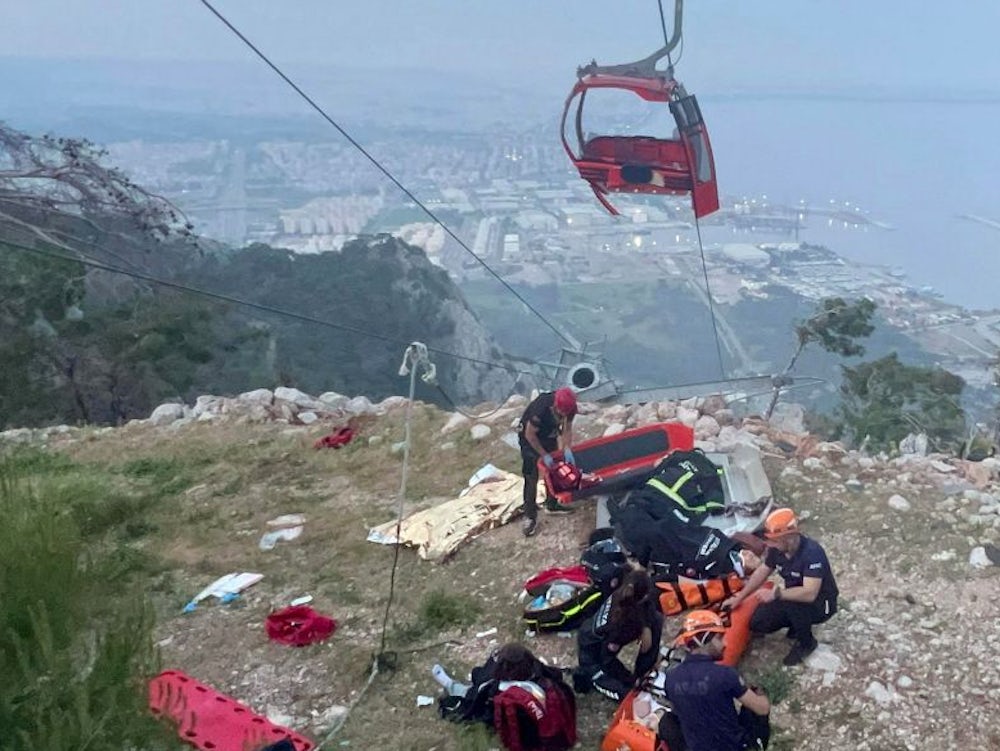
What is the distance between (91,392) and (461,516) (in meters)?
11.3

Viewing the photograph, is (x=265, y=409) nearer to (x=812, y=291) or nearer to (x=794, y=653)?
(x=794, y=653)

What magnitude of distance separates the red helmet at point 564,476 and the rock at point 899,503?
98.3 inches

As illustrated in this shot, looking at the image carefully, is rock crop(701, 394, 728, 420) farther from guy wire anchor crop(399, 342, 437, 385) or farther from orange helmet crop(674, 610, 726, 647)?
orange helmet crop(674, 610, 726, 647)

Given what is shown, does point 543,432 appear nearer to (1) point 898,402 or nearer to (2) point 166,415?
(2) point 166,415

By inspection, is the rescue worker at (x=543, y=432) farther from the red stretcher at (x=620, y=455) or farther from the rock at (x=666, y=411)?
the rock at (x=666, y=411)

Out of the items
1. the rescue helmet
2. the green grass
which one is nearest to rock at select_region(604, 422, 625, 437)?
the rescue helmet

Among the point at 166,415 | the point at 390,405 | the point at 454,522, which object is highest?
the point at 454,522

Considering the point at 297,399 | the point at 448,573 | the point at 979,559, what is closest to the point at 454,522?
the point at 448,573

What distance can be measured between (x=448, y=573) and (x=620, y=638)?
2458 millimetres

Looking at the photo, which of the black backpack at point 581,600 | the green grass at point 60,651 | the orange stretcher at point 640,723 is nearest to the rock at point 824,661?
the orange stretcher at point 640,723

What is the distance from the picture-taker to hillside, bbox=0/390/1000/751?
17.7 feet

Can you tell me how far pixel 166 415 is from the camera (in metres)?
12.4

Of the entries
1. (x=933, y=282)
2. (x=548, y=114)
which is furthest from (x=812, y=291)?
(x=933, y=282)

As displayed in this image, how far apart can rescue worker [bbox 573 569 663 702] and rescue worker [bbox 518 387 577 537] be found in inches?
83.3
